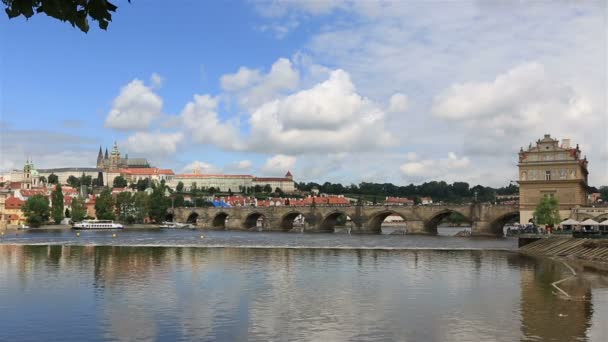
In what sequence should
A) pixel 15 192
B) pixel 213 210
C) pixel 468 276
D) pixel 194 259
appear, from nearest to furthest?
pixel 468 276 → pixel 194 259 → pixel 213 210 → pixel 15 192

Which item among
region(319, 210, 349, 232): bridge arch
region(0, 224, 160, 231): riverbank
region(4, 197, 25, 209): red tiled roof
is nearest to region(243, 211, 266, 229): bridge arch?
region(319, 210, 349, 232): bridge arch

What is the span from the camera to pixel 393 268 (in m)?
41.1

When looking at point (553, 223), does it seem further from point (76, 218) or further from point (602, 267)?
point (76, 218)

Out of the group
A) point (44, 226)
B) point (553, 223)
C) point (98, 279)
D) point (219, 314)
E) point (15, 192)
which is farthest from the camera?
point (15, 192)

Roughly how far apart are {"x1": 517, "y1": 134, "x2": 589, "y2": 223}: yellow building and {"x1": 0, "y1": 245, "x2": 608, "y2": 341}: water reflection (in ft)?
118

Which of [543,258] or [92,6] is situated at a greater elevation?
[92,6]

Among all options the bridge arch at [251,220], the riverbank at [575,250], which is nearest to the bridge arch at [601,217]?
the riverbank at [575,250]

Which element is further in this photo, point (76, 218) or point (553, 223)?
point (76, 218)

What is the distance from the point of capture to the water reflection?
20.4 m

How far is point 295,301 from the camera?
2644 cm

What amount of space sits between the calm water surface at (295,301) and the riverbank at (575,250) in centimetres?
276

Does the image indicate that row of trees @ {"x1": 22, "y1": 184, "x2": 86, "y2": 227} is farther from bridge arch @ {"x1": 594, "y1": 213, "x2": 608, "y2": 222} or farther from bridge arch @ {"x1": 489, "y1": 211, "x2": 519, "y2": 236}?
bridge arch @ {"x1": 594, "y1": 213, "x2": 608, "y2": 222}

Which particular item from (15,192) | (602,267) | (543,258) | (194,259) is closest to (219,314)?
(194,259)

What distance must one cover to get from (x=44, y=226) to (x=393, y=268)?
9678cm
